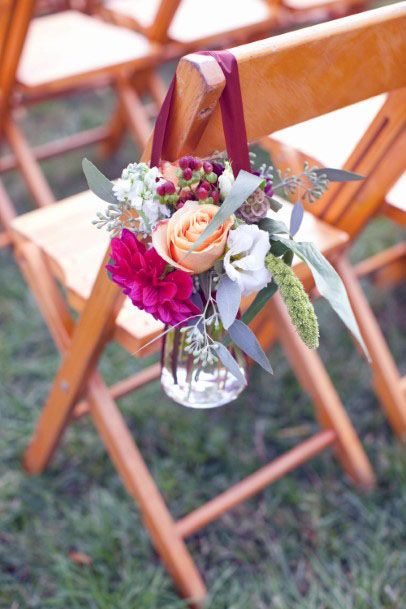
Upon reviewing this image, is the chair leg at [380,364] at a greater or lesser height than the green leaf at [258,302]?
lesser

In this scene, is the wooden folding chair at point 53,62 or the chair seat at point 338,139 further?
the wooden folding chair at point 53,62

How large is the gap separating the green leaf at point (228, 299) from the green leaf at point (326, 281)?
84 millimetres

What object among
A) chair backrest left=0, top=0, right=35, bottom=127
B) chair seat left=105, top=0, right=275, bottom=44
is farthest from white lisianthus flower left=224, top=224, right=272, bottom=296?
chair seat left=105, top=0, right=275, bottom=44

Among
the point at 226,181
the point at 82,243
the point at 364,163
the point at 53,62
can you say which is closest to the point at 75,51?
the point at 53,62

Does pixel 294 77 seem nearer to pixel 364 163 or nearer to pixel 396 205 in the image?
pixel 364 163

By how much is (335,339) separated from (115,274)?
1216mm

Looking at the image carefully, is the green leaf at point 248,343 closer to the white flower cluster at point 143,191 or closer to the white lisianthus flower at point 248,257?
the white lisianthus flower at point 248,257

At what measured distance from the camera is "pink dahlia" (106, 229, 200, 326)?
2.82ft

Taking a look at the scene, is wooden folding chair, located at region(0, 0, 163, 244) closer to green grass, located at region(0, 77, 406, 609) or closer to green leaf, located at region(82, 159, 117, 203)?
green grass, located at region(0, 77, 406, 609)

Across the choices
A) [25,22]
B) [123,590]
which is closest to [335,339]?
[123,590]

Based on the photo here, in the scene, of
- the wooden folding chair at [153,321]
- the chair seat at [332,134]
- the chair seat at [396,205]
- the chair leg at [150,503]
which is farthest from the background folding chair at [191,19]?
the chair leg at [150,503]

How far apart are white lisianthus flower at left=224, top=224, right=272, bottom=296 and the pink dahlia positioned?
0.06 metres

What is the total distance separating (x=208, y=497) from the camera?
1606 mm

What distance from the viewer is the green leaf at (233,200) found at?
30.5 inches
